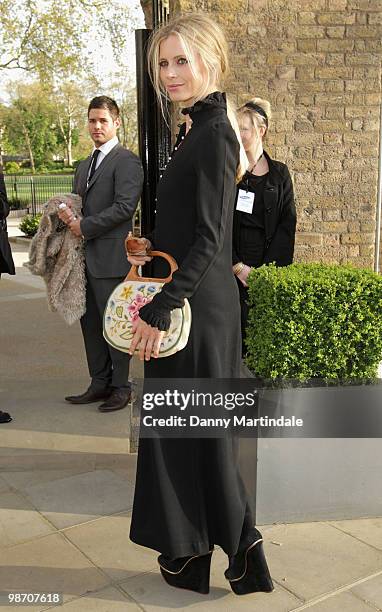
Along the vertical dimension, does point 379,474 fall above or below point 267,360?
below

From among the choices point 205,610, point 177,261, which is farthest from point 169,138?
point 205,610

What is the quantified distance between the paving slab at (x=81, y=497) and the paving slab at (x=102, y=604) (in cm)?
63

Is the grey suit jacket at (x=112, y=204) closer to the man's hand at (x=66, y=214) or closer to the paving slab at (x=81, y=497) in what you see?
the man's hand at (x=66, y=214)

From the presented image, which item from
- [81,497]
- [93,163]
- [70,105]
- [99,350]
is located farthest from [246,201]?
[70,105]

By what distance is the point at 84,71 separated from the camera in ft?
74.0

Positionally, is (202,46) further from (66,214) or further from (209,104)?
(66,214)

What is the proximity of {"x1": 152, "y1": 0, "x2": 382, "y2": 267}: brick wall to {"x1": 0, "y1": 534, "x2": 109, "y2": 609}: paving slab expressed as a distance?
10.8 feet

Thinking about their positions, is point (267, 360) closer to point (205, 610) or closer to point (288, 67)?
point (205, 610)

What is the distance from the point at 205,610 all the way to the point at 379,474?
1101mm

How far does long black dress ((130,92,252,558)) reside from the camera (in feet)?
7.36

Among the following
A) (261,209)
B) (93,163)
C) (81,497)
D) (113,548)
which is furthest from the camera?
(93,163)

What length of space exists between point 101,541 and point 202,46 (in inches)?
84.7

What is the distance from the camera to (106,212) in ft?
14.5

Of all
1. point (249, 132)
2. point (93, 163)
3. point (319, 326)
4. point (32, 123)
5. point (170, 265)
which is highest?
point (32, 123)
